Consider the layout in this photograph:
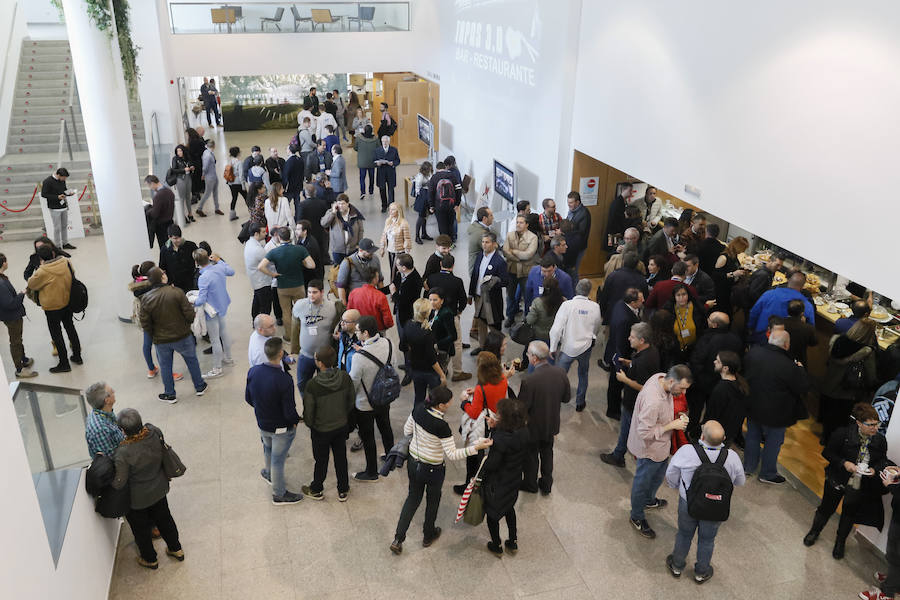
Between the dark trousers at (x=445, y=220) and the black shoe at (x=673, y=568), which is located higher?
the dark trousers at (x=445, y=220)

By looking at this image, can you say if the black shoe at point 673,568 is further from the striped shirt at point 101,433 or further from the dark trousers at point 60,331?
the dark trousers at point 60,331

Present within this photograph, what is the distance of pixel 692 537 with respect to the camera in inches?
196

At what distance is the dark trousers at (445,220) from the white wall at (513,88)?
1.17 meters

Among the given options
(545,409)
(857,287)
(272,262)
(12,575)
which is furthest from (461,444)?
(857,287)

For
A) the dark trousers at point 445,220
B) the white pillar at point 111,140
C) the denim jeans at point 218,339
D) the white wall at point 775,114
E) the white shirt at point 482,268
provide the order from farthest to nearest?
the dark trousers at point 445,220
the white pillar at point 111,140
the white shirt at point 482,268
the denim jeans at point 218,339
the white wall at point 775,114

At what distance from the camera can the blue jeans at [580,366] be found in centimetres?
672

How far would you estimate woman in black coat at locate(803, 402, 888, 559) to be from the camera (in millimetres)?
4863

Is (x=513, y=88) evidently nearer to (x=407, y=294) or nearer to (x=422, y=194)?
(x=422, y=194)

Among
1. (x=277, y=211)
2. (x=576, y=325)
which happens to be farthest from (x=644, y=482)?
(x=277, y=211)

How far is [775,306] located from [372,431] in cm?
396

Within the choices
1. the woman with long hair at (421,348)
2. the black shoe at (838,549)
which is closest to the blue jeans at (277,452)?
the woman with long hair at (421,348)

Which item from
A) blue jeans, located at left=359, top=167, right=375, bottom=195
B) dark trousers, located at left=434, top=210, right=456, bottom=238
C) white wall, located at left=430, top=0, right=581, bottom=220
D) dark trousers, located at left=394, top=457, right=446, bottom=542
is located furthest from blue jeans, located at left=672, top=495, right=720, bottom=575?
blue jeans, located at left=359, top=167, right=375, bottom=195

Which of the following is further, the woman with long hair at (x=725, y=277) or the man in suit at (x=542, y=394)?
the woman with long hair at (x=725, y=277)

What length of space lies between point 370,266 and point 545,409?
2.74 meters
